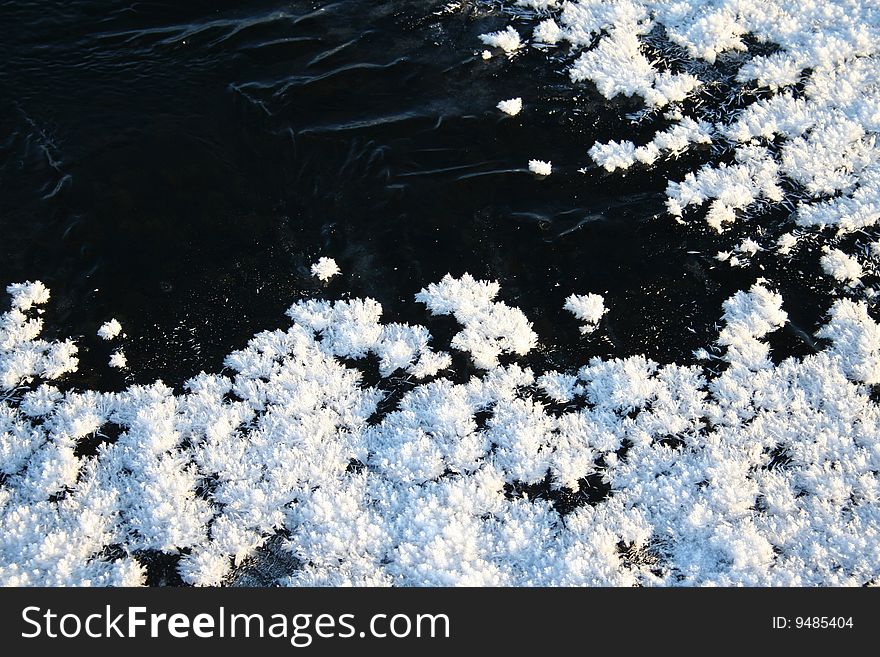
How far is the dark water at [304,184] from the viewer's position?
23.2 ft

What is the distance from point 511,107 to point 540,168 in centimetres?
109

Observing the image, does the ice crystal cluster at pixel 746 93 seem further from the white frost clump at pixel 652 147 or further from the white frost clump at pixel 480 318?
the white frost clump at pixel 480 318

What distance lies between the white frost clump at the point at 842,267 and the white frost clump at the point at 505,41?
483cm

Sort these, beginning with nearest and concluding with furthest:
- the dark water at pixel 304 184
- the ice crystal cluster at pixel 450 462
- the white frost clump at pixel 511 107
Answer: the ice crystal cluster at pixel 450 462
the dark water at pixel 304 184
the white frost clump at pixel 511 107

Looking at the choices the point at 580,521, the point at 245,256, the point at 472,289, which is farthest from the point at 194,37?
the point at 580,521

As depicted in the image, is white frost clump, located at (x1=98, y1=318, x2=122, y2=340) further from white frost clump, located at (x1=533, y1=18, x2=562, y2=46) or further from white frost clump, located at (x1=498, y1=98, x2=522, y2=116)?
white frost clump, located at (x1=533, y1=18, x2=562, y2=46)

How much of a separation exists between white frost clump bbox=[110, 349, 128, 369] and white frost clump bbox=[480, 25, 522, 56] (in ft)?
20.5

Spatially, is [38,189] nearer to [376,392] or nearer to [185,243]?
[185,243]

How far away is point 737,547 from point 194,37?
8.91 meters

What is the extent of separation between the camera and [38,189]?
7770 millimetres

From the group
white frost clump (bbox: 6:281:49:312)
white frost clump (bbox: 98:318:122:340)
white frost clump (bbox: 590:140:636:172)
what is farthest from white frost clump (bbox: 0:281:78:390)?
white frost clump (bbox: 590:140:636:172)

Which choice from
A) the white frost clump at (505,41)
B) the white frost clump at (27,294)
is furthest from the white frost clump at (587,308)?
the white frost clump at (27,294)

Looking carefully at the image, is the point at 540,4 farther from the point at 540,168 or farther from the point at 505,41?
the point at 540,168

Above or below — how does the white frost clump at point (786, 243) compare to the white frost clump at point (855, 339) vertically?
above
